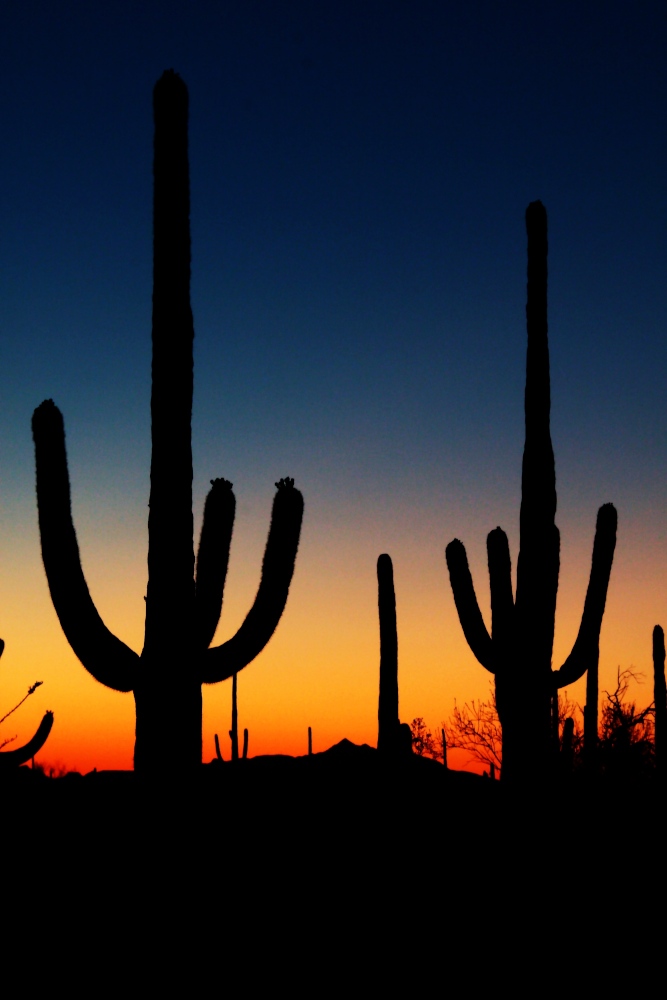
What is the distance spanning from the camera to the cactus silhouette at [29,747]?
13.9 m

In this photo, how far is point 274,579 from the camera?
960 centimetres

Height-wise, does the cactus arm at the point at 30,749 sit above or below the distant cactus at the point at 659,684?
below

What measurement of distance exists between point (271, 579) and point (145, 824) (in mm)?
2679

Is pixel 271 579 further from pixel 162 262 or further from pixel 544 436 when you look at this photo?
pixel 544 436

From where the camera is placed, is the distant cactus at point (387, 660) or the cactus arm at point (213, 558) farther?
the distant cactus at point (387, 660)

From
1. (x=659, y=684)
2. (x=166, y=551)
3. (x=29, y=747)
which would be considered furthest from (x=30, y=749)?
(x=659, y=684)

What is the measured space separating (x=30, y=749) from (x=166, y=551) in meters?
7.87

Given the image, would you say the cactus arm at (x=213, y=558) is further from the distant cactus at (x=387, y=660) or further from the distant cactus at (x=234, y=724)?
the distant cactus at (x=234, y=724)

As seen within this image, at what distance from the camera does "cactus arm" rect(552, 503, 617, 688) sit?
13375mm

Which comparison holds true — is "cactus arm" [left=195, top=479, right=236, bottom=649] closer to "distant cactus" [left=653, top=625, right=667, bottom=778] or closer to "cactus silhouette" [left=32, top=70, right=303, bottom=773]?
"cactus silhouette" [left=32, top=70, right=303, bottom=773]

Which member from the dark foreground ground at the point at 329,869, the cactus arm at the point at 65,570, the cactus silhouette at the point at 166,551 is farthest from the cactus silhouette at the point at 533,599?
the cactus arm at the point at 65,570

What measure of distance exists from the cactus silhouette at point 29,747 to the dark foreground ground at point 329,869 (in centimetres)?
289

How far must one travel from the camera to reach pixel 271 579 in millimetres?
9609

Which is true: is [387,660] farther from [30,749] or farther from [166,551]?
[166,551]
